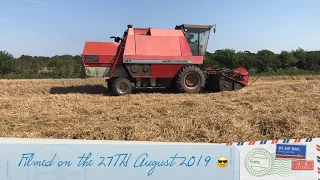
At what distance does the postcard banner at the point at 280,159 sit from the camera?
3529 mm

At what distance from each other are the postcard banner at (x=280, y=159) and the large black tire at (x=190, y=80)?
771 centimetres

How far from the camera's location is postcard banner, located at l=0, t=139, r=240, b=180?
10.4ft

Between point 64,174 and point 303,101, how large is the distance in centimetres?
633

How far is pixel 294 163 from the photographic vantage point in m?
3.58

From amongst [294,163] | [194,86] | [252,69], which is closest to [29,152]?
[294,163]

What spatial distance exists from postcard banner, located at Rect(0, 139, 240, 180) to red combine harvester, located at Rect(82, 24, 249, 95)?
7641mm

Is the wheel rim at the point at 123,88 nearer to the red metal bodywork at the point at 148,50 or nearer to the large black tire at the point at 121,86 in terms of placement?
the large black tire at the point at 121,86

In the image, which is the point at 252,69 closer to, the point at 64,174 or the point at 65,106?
the point at 65,106

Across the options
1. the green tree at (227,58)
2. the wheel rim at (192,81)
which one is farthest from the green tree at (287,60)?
the wheel rim at (192,81)

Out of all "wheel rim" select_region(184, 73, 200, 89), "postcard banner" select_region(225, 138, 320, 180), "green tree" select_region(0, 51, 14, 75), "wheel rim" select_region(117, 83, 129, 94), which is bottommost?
"postcard banner" select_region(225, 138, 320, 180)

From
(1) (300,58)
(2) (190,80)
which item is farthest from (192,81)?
(1) (300,58)

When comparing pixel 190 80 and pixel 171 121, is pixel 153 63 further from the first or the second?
pixel 171 121

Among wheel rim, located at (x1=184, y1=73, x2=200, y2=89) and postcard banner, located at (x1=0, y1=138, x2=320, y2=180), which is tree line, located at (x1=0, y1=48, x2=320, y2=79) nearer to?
wheel rim, located at (x1=184, y1=73, x2=200, y2=89)

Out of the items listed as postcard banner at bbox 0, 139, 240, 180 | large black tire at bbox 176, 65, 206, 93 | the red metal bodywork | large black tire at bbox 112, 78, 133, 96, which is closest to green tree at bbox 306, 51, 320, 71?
large black tire at bbox 176, 65, 206, 93
